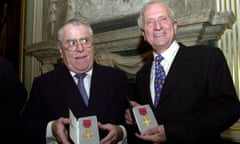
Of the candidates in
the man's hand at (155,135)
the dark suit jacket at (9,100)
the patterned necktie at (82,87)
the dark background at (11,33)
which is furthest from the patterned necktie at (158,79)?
the dark background at (11,33)

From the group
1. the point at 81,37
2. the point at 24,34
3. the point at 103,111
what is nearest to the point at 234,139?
the point at 103,111

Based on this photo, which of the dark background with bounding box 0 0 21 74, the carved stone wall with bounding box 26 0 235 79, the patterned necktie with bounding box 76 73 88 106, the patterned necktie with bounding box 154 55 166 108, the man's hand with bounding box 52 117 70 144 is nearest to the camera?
the man's hand with bounding box 52 117 70 144

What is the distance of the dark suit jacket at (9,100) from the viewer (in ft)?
6.40

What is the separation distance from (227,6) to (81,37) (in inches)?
79.5

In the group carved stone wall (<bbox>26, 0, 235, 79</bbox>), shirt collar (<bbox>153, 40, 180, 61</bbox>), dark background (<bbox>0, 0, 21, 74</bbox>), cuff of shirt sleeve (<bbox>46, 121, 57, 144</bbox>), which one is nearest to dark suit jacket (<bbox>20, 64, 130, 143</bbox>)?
cuff of shirt sleeve (<bbox>46, 121, 57, 144</bbox>)

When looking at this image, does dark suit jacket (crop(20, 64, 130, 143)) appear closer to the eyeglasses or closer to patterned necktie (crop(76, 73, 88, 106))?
patterned necktie (crop(76, 73, 88, 106))

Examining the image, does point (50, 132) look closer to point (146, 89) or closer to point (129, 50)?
point (146, 89)

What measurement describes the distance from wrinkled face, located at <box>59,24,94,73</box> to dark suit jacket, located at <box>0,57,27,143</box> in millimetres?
463

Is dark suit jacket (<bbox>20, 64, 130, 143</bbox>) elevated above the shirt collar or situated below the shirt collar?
below

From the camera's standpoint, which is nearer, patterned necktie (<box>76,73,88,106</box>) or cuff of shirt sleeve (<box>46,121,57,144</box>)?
cuff of shirt sleeve (<box>46,121,57,144</box>)

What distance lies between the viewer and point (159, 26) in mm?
1940

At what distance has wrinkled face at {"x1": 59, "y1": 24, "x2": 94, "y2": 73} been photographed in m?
2.08

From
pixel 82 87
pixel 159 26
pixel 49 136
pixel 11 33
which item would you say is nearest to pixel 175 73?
pixel 159 26

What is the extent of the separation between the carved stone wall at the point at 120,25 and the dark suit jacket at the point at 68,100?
140cm
